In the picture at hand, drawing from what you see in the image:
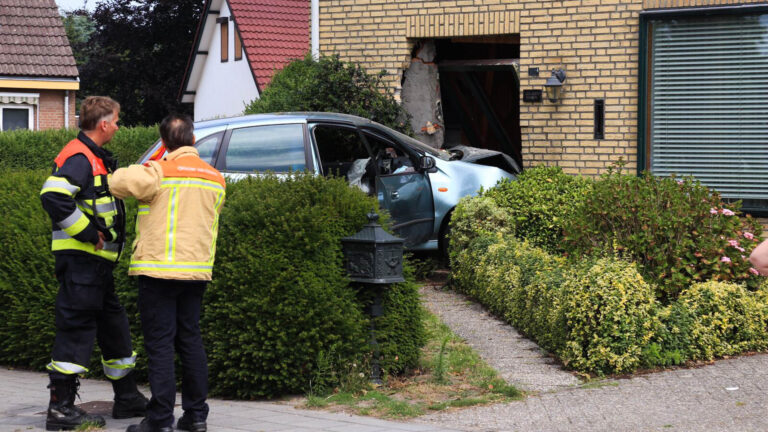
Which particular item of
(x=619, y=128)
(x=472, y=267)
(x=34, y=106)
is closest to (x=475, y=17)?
(x=619, y=128)

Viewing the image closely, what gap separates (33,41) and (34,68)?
112 centimetres

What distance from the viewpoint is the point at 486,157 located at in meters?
12.5

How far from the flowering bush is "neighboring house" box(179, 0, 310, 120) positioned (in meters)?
20.4

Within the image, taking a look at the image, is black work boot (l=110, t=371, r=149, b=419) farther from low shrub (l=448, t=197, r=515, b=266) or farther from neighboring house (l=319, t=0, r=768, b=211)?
neighboring house (l=319, t=0, r=768, b=211)

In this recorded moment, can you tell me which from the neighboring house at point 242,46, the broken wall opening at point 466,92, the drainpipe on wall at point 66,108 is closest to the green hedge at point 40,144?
the neighboring house at point 242,46

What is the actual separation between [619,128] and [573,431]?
682 centimetres

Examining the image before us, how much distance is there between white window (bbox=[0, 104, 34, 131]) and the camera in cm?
3000

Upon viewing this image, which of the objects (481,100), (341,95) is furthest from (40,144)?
(341,95)

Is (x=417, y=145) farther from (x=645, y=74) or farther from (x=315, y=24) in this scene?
(x=315, y=24)

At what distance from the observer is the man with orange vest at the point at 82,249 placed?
615 cm

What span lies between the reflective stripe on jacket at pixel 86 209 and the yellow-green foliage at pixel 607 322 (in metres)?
3.36

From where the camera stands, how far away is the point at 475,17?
12984 mm

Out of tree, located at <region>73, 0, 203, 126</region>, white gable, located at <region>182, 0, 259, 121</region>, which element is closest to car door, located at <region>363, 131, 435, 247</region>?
white gable, located at <region>182, 0, 259, 121</region>

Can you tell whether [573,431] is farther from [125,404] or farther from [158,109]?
[158,109]
